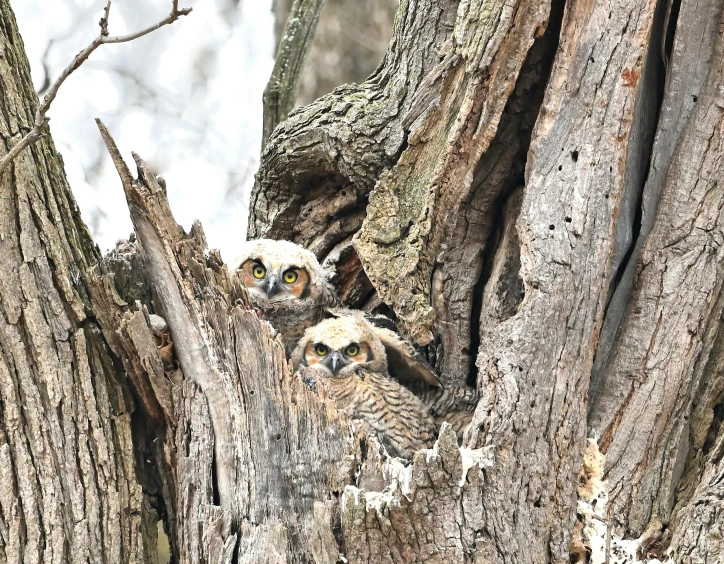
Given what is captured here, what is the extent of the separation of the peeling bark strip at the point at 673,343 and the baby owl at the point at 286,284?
1.67m

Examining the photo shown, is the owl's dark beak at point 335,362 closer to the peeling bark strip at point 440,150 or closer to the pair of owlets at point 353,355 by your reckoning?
the pair of owlets at point 353,355

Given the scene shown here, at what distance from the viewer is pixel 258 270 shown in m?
3.99

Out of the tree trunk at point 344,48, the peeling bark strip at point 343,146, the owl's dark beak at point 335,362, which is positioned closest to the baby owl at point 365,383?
the owl's dark beak at point 335,362

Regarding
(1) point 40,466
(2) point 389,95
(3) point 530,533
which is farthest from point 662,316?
(1) point 40,466

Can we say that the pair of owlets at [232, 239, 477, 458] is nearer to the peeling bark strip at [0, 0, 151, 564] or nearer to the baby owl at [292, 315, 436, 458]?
the baby owl at [292, 315, 436, 458]

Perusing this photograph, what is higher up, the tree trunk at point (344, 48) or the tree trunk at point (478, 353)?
the tree trunk at point (344, 48)

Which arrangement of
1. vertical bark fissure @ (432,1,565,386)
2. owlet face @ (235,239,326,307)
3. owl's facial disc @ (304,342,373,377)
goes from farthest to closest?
owlet face @ (235,239,326,307) < owl's facial disc @ (304,342,373,377) < vertical bark fissure @ (432,1,565,386)

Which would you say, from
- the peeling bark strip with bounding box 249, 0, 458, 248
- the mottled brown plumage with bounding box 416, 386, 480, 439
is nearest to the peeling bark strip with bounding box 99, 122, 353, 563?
the mottled brown plumage with bounding box 416, 386, 480, 439

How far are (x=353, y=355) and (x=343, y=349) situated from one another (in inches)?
2.4

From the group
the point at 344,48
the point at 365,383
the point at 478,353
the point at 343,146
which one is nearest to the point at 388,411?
the point at 365,383

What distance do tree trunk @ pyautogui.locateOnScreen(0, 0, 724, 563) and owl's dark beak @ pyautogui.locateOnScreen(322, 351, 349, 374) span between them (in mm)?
462

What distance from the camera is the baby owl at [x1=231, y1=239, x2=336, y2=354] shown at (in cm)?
391

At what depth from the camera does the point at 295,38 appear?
470 cm

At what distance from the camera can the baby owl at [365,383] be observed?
3150 millimetres
